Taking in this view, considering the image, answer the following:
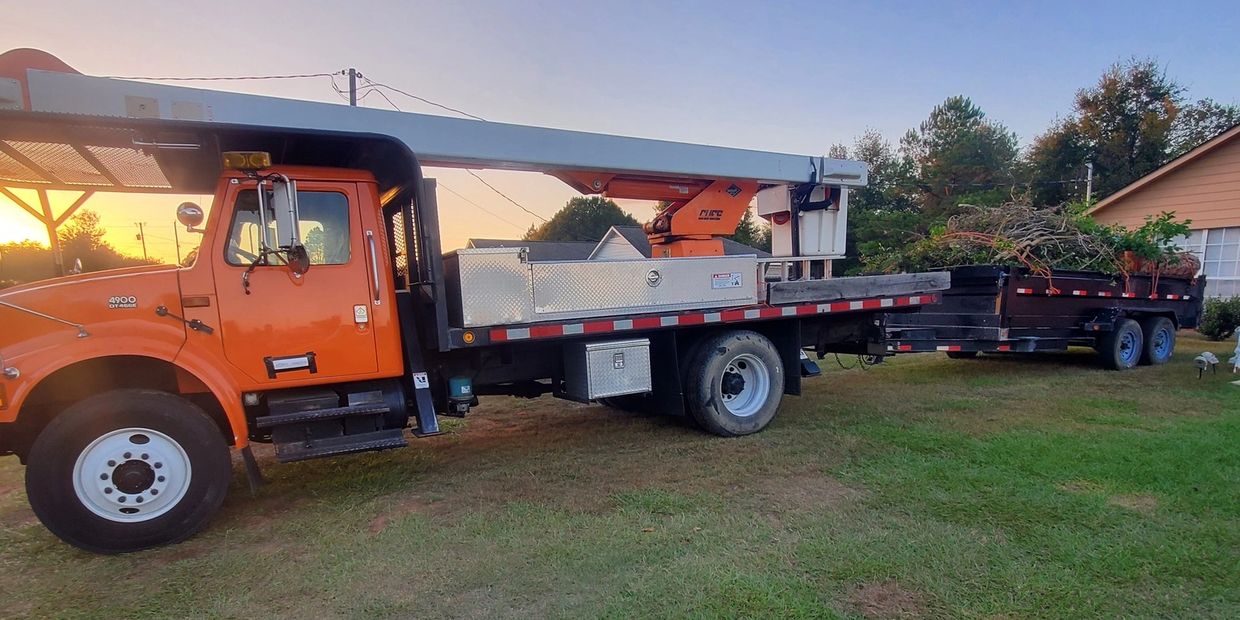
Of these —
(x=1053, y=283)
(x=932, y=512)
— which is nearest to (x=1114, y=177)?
(x=1053, y=283)

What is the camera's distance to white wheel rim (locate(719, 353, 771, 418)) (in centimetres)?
620

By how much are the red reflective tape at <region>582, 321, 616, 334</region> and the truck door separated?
163 cm

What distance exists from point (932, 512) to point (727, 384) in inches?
98.1

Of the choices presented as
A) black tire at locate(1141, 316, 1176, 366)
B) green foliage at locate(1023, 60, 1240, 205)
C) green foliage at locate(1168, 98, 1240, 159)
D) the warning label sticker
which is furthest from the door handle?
green foliage at locate(1168, 98, 1240, 159)

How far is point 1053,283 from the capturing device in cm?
856

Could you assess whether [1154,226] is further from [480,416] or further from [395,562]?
[395,562]

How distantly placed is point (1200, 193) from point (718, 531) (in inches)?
680

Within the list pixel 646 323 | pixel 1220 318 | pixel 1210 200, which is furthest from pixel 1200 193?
pixel 646 323

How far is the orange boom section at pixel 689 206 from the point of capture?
6.24m

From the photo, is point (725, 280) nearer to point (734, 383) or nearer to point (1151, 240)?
point (734, 383)

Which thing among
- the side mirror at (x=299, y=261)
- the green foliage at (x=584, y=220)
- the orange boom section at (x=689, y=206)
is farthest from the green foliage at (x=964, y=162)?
the side mirror at (x=299, y=261)

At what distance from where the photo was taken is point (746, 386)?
633 centimetres

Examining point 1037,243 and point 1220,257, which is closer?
point 1037,243

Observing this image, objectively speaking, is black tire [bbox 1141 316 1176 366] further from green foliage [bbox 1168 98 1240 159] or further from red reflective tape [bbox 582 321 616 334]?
green foliage [bbox 1168 98 1240 159]
